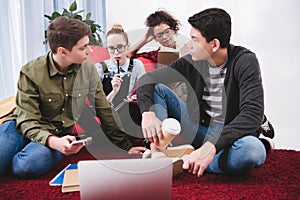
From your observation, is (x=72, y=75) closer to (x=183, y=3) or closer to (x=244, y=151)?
(x=244, y=151)

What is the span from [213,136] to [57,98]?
0.62m

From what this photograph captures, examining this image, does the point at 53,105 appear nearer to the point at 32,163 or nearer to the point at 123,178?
the point at 32,163

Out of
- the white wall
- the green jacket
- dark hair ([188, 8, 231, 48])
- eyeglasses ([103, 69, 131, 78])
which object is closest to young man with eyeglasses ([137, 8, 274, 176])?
dark hair ([188, 8, 231, 48])

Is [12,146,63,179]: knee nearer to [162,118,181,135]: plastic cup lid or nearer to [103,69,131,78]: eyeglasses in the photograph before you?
[103,69,131,78]: eyeglasses

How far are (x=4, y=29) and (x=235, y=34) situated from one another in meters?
1.44

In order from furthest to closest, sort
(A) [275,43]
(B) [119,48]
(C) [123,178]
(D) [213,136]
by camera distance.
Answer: (A) [275,43], (D) [213,136], (B) [119,48], (C) [123,178]

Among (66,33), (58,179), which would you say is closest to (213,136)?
(58,179)

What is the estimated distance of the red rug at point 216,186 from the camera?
1.18 m

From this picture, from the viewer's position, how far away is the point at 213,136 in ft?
3.96

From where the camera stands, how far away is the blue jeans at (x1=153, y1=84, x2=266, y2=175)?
124cm

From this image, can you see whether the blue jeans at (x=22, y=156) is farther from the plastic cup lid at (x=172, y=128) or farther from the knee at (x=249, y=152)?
the knee at (x=249, y=152)

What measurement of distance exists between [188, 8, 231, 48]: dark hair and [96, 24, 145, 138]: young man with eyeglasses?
0.25 metres

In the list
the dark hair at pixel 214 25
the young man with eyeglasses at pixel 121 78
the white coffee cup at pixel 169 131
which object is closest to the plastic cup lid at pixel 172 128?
the white coffee cup at pixel 169 131

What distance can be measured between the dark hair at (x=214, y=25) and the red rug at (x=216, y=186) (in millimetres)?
475
